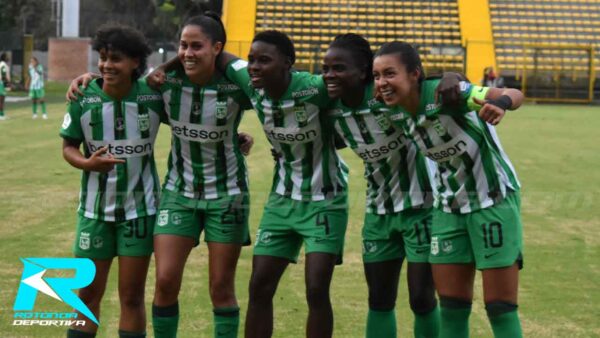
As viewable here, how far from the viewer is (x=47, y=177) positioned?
52.7ft

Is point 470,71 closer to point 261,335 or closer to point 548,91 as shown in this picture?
point 548,91

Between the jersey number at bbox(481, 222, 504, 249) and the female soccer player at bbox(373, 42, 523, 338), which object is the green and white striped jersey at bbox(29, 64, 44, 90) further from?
the jersey number at bbox(481, 222, 504, 249)

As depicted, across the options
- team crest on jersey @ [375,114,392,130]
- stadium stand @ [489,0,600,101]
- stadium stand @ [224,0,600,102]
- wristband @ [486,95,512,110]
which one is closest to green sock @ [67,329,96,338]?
team crest on jersey @ [375,114,392,130]

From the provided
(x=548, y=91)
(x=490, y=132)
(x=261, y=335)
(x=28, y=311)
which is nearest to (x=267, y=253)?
(x=261, y=335)

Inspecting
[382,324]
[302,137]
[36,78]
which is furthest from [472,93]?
[36,78]

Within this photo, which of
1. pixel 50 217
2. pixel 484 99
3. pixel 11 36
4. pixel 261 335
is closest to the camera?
pixel 484 99

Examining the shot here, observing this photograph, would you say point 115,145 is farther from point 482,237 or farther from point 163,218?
point 482,237

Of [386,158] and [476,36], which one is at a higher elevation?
[476,36]

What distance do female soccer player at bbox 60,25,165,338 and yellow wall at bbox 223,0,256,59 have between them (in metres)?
40.1

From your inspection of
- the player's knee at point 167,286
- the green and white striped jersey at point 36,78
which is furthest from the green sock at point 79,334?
the green and white striped jersey at point 36,78

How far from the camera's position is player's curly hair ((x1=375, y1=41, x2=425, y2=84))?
5.77m

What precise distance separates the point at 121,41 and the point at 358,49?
1.45 meters

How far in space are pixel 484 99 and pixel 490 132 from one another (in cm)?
37

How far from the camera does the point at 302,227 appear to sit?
20.3 feet
